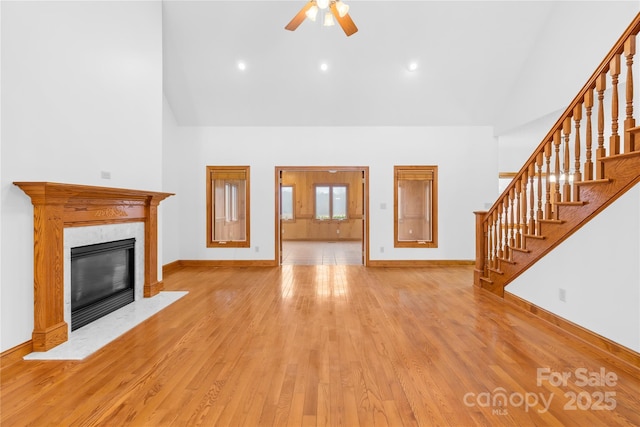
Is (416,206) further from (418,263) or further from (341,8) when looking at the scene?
(341,8)

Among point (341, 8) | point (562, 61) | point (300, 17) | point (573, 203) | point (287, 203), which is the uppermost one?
point (562, 61)

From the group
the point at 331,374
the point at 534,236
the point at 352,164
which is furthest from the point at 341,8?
the point at 352,164

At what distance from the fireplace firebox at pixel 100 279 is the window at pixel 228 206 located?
2.68 m

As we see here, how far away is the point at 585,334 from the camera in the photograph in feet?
9.18

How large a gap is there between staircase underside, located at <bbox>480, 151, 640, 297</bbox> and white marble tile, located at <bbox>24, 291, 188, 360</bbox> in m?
4.28

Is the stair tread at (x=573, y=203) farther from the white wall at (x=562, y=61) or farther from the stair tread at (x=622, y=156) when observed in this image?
the white wall at (x=562, y=61)

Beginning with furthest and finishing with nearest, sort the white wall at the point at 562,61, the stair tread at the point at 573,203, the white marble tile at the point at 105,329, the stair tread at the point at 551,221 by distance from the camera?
1. the white wall at the point at 562,61
2. the stair tread at the point at 551,221
3. the stair tread at the point at 573,203
4. the white marble tile at the point at 105,329

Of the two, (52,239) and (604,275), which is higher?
Answer: (52,239)

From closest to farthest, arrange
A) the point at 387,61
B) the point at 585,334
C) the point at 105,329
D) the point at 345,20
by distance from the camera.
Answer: the point at 585,334
the point at 105,329
the point at 345,20
the point at 387,61

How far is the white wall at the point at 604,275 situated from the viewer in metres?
2.43

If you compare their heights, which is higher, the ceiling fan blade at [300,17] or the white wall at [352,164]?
the ceiling fan blade at [300,17]

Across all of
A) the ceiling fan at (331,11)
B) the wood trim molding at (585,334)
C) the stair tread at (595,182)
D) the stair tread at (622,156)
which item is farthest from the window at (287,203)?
the stair tread at (622,156)

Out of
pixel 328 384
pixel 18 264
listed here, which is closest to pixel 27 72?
pixel 18 264

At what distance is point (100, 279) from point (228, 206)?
3.50 metres
